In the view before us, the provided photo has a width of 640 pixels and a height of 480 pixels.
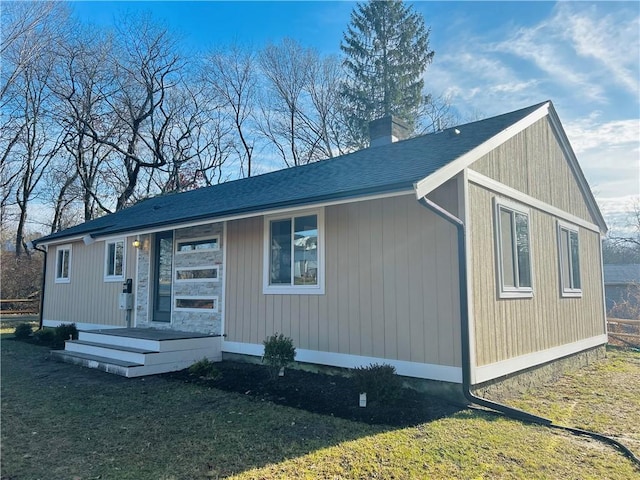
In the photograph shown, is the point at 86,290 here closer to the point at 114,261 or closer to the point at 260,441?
the point at 114,261

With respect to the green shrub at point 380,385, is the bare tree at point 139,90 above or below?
above

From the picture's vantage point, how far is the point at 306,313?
262 inches

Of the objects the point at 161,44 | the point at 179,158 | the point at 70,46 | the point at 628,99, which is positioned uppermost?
the point at 161,44

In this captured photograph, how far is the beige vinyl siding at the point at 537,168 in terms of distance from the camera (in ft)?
21.2

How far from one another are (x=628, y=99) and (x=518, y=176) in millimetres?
5803

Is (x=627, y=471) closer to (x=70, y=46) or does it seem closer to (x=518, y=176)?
(x=518, y=176)

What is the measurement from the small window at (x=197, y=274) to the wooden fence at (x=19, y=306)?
13.5m

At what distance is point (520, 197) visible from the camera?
689cm

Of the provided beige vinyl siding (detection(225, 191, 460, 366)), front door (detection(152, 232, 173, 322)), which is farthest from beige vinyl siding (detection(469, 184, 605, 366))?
front door (detection(152, 232, 173, 322))

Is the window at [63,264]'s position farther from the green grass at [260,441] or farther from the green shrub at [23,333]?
the green grass at [260,441]

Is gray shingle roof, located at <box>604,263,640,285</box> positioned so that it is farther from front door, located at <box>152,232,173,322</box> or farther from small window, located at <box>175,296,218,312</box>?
front door, located at <box>152,232,173,322</box>

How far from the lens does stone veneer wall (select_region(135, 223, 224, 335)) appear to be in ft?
26.7

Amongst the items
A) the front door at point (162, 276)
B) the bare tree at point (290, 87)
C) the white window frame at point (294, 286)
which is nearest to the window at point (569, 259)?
the white window frame at point (294, 286)

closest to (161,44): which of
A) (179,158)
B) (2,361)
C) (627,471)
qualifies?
(179,158)
